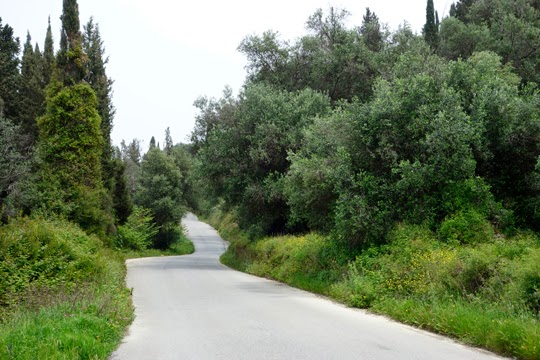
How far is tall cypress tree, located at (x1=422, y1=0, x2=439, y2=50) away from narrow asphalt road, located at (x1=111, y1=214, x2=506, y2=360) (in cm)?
3221

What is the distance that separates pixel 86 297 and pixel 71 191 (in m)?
14.7

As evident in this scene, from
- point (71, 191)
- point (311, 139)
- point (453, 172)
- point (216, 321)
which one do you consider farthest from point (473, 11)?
point (216, 321)

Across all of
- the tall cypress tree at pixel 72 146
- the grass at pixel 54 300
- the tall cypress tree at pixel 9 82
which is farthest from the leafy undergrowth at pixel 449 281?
the tall cypress tree at pixel 9 82

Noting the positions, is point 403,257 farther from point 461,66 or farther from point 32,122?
point 32,122

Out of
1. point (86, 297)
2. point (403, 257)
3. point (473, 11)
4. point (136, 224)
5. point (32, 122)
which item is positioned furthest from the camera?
point (136, 224)

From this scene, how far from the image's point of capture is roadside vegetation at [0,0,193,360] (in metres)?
8.85

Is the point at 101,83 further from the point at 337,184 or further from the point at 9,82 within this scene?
the point at 337,184

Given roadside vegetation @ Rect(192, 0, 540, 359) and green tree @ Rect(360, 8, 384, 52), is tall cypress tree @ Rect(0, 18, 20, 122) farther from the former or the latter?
green tree @ Rect(360, 8, 384, 52)

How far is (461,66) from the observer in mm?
18500

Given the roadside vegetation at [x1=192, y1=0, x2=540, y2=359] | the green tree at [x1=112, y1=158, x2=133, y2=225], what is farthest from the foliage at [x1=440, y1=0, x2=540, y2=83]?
the green tree at [x1=112, y1=158, x2=133, y2=225]

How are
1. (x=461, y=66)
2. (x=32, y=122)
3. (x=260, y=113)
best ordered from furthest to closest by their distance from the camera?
(x=32, y=122)
(x=260, y=113)
(x=461, y=66)

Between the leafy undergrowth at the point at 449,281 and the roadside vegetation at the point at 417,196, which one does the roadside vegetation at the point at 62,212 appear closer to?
the leafy undergrowth at the point at 449,281

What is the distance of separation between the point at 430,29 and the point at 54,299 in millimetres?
41006

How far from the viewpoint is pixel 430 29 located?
44.1 metres
